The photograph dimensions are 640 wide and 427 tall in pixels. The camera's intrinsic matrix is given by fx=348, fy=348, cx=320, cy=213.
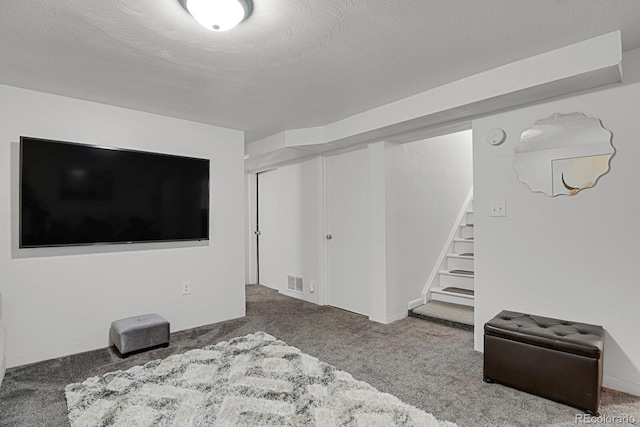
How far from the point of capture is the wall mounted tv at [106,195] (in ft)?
8.79

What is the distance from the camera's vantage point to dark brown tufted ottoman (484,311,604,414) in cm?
196

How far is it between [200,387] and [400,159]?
9.66 ft

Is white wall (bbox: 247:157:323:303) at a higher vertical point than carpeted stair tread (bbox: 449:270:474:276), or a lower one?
higher

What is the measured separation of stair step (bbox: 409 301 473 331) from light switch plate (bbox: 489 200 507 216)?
124 cm

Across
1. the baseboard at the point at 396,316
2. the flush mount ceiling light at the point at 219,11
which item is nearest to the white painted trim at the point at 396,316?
the baseboard at the point at 396,316

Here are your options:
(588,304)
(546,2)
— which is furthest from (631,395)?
(546,2)

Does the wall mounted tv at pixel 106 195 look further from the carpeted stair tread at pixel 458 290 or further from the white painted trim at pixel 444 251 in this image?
the carpeted stair tread at pixel 458 290

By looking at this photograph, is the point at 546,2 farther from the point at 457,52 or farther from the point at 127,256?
the point at 127,256

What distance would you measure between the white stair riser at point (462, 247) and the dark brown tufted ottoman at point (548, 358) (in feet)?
6.65

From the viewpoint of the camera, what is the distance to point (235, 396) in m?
2.16

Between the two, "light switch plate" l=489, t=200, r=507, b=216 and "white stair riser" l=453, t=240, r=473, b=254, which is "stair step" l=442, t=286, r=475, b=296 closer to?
"white stair riser" l=453, t=240, r=473, b=254

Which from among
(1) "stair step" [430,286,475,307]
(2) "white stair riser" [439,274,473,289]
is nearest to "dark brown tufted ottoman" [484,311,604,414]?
(1) "stair step" [430,286,475,307]

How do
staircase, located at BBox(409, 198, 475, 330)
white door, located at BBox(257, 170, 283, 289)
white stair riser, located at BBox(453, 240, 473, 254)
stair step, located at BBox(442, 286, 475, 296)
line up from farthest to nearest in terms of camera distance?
white door, located at BBox(257, 170, 283, 289) → white stair riser, located at BBox(453, 240, 473, 254) → stair step, located at BBox(442, 286, 475, 296) → staircase, located at BBox(409, 198, 475, 330)

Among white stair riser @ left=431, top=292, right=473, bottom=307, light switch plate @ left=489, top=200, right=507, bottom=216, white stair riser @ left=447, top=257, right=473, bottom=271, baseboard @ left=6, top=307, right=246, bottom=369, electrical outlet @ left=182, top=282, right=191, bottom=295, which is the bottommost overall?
baseboard @ left=6, top=307, right=246, bottom=369
